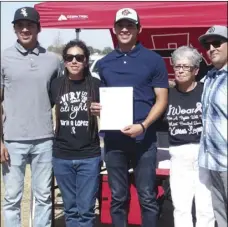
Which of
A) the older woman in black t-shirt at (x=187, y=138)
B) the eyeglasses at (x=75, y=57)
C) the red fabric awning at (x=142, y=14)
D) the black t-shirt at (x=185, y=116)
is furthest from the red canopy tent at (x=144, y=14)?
the eyeglasses at (x=75, y=57)

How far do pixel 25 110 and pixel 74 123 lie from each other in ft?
1.32

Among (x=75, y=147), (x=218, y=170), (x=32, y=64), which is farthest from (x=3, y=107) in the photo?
(x=218, y=170)

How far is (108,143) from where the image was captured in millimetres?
3943

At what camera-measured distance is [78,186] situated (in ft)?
13.1

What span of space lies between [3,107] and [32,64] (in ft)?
1.40

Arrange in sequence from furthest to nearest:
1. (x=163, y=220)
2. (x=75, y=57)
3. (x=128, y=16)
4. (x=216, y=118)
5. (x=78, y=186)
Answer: (x=163, y=220), (x=78, y=186), (x=75, y=57), (x=128, y=16), (x=216, y=118)

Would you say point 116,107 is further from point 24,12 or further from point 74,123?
point 24,12

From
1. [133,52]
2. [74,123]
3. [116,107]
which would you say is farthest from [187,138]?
[74,123]

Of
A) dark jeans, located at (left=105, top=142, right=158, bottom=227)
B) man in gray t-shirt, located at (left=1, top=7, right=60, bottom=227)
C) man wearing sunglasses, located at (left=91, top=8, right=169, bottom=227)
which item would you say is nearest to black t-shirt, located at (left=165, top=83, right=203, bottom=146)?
man wearing sunglasses, located at (left=91, top=8, right=169, bottom=227)

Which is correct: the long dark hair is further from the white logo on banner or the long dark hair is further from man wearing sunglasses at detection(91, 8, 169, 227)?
the white logo on banner

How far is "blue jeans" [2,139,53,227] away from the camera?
3982 millimetres

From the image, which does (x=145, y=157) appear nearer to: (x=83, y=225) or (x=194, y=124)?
(x=194, y=124)

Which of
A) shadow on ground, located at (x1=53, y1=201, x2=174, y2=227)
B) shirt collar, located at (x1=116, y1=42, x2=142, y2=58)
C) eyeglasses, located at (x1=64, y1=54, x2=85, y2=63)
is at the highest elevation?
shirt collar, located at (x1=116, y1=42, x2=142, y2=58)

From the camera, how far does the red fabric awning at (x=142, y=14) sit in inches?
177
